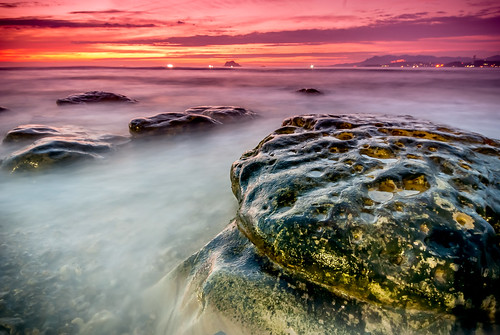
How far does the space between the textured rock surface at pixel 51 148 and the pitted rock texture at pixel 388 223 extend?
3800 mm

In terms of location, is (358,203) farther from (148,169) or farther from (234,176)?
(148,169)

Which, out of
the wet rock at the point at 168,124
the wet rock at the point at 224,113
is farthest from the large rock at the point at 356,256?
the wet rock at the point at 224,113

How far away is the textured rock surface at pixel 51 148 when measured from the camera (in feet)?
14.5

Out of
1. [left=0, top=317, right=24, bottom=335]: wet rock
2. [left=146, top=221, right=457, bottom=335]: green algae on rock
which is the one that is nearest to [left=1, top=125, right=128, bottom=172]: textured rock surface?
[left=0, top=317, right=24, bottom=335]: wet rock

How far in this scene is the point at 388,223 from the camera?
1584 mm

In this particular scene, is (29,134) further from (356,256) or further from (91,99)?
(91,99)

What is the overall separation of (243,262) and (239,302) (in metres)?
0.28

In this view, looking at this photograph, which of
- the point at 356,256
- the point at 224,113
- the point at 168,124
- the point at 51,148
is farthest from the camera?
the point at 224,113

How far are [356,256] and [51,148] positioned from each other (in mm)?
5125

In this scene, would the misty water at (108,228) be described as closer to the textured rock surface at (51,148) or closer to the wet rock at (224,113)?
the textured rock surface at (51,148)

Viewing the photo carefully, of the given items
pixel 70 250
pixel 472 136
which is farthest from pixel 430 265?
pixel 70 250

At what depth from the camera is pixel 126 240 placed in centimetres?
286

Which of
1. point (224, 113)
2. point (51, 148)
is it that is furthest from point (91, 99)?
point (51, 148)

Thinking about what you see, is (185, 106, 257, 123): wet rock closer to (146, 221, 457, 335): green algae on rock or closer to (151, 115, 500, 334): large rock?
(151, 115, 500, 334): large rock
